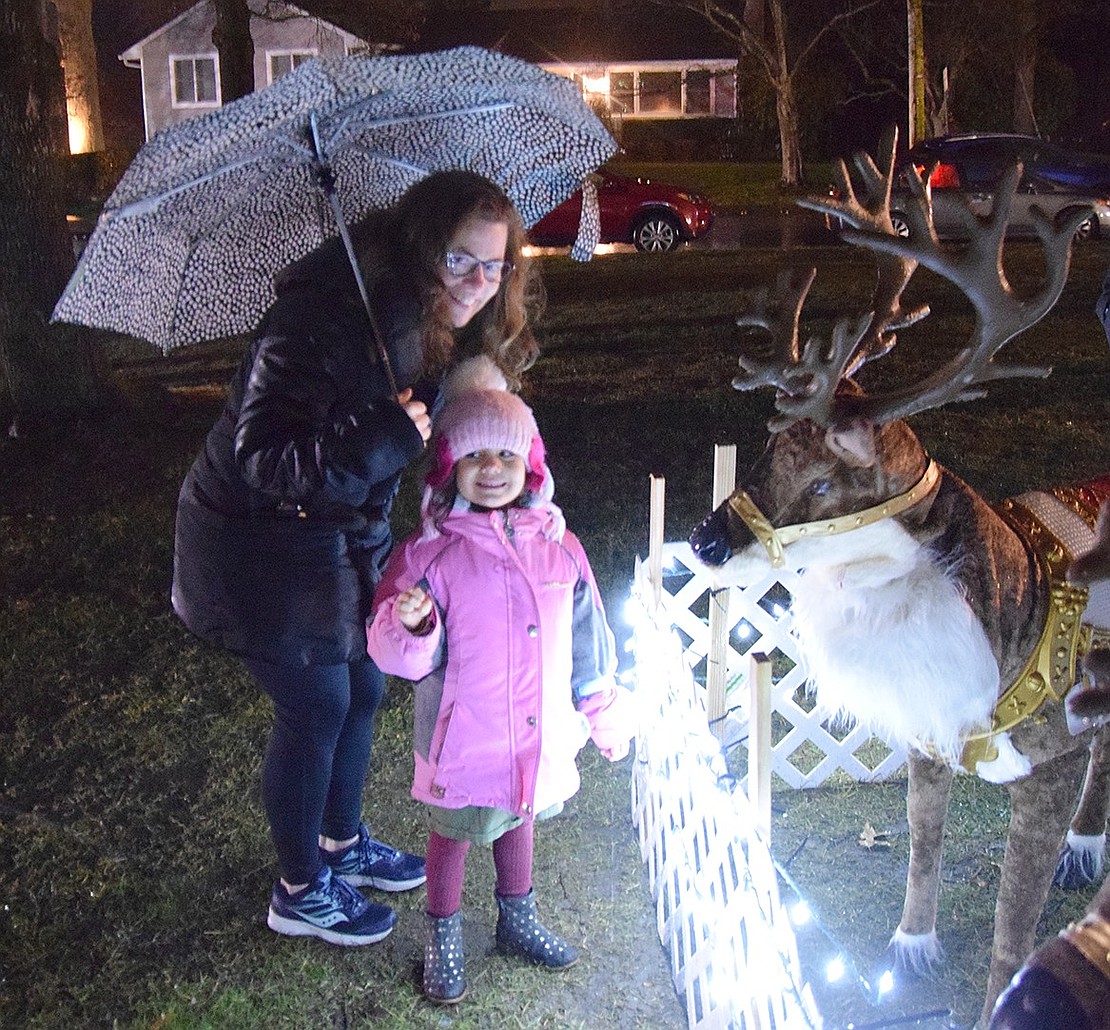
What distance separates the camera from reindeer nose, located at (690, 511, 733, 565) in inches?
123

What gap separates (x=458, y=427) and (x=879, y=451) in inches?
43.4

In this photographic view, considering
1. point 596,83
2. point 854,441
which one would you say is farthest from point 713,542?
point 596,83

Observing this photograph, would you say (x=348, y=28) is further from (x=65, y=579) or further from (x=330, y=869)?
(x=330, y=869)

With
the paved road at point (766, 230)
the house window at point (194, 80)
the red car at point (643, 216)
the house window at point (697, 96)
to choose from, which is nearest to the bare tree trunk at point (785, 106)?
the paved road at point (766, 230)

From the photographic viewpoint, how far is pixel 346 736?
3.83 meters

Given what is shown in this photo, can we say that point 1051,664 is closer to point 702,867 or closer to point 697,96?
point 702,867

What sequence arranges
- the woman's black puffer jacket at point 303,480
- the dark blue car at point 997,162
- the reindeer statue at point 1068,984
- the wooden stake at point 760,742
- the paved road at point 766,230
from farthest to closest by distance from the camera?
the paved road at point 766,230
the dark blue car at point 997,162
the woman's black puffer jacket at point 303,480
the wooden stake at point 760,742
the reindeer statue at point 1068,984

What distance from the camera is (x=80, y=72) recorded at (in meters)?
30.5

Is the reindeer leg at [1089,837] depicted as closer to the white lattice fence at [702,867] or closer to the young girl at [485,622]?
the white lattice fence at [702,867]

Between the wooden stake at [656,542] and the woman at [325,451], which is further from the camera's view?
the wooden stake at [656,542]

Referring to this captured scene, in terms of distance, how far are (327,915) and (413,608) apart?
1222mm

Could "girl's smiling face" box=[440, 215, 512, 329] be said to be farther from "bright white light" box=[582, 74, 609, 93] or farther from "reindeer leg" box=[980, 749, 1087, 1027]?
"bright white light" box=[582, 74, 609, 93]

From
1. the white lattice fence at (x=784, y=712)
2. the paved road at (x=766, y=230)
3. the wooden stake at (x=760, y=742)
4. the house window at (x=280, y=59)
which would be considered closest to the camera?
the wooden stake at (x=760, y=742)

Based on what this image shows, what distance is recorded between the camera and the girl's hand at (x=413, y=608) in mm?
3195
